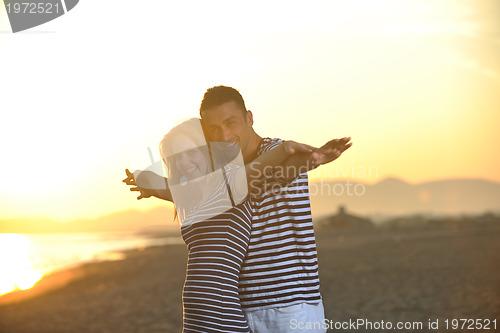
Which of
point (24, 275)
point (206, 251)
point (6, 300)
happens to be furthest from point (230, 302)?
point (24, 275)

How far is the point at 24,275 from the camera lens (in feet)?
87.1

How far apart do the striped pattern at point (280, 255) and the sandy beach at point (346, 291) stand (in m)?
7.19

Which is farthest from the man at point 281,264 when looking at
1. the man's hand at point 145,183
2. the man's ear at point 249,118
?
the man's ear at point 249,118

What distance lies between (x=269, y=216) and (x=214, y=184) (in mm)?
502

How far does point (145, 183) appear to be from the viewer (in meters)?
3.74

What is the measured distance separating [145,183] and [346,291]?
11193mm

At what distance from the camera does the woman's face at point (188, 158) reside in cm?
317

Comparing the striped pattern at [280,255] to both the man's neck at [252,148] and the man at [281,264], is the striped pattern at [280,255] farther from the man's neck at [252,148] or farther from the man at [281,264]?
the man's neck at [252,148]

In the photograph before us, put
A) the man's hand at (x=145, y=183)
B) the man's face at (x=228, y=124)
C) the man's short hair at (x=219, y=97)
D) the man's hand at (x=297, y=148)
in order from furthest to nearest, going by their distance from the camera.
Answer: the man's short hair at (x=219, y=97) → the man's face at (x=228, y=124) → the man's hand at (x=145, y=183) → the man's hand at (x=297, y=148)

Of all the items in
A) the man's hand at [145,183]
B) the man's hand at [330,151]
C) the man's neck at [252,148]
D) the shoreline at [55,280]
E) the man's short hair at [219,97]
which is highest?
the man's short hair at [219,97]

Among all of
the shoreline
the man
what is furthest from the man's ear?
the shoreline

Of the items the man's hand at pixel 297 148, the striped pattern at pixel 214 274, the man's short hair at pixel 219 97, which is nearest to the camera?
the striped pattern at pixel 214 274

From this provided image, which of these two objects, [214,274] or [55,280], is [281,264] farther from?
[55,280]

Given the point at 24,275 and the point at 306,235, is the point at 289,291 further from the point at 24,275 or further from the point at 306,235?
the point at 24,275
